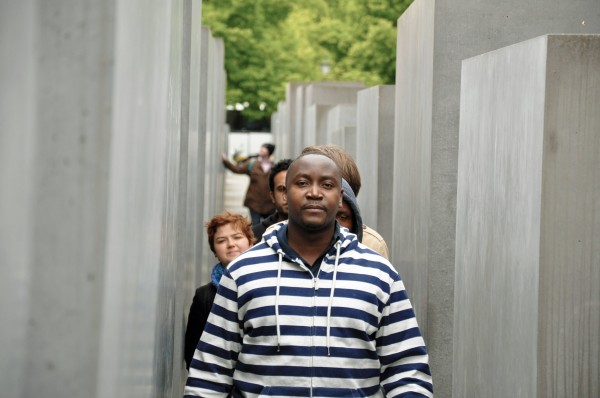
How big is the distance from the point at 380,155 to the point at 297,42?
36971 millimetres

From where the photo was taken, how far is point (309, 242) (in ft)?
13.7

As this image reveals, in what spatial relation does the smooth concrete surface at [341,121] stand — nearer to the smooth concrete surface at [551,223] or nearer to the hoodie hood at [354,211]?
the hoodie hood at [354,211]

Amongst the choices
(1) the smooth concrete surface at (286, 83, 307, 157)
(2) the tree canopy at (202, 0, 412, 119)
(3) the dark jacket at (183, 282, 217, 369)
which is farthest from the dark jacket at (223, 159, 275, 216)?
(2) the tree canopy at (202, 0, 412, 119)

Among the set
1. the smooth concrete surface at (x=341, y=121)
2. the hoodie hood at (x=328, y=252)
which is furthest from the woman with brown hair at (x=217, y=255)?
the smooth concrete surface at (x=341, y=121)

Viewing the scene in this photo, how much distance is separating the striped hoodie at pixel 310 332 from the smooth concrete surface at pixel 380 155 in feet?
22.1

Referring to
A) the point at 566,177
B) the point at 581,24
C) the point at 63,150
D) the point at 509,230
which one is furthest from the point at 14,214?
the point at 581,24

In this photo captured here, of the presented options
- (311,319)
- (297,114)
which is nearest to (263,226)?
(311,319)

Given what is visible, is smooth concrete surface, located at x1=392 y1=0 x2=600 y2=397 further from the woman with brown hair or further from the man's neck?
the man's neck

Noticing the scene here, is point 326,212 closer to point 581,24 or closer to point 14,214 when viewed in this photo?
point 14,214

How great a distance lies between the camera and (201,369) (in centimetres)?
420

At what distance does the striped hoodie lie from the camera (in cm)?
400

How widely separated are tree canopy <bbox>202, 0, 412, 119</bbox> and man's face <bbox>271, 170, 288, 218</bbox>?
26.1 meters

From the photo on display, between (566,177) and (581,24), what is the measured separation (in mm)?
3886

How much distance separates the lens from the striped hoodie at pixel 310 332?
4.00 m
